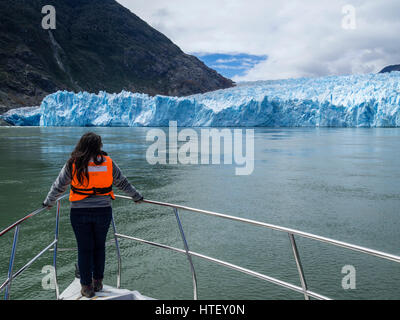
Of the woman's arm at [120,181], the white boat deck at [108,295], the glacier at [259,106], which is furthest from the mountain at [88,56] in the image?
the woman's arm at [120,181]

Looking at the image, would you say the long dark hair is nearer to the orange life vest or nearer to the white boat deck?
the orange life vest

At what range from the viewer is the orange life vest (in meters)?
2.68

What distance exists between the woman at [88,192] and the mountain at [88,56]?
76.7 metres

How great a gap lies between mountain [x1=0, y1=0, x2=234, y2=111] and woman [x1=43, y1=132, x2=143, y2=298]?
76.7 metres

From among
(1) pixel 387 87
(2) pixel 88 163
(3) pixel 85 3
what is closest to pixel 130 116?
(1) pixel 387 87

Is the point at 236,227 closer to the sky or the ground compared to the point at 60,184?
closer to the ground

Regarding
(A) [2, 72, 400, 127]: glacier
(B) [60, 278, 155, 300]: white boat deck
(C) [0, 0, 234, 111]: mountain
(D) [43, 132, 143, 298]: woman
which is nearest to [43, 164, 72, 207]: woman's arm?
(D) [43, 132, 143, 298]: woman

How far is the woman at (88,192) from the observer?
2.67 meters

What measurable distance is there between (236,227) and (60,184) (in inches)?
216

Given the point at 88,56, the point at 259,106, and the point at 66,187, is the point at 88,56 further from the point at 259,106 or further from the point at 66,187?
the point at 66,187

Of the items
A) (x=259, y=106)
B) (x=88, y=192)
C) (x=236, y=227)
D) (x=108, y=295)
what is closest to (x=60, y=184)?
(x=88, y=192)

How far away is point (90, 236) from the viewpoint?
2762mm

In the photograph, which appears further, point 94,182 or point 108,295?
point 108,295

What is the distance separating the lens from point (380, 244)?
265 inches
